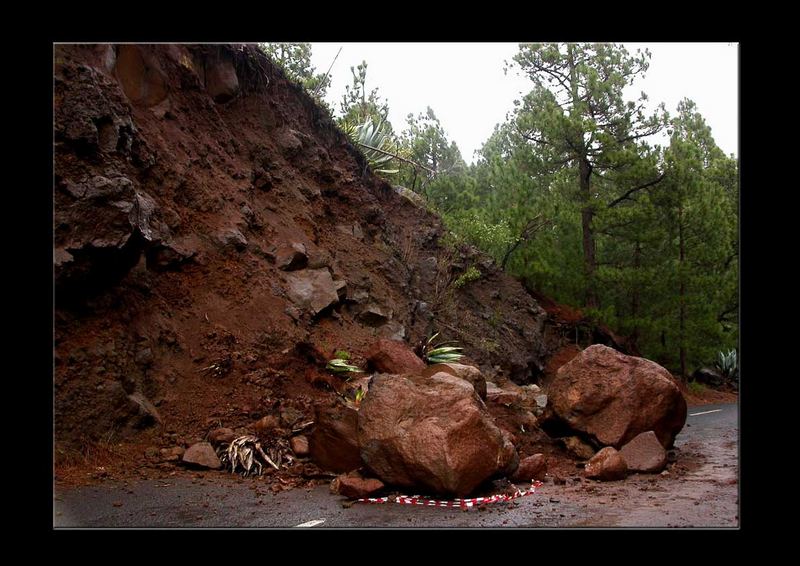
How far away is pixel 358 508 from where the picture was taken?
5895 millimetres

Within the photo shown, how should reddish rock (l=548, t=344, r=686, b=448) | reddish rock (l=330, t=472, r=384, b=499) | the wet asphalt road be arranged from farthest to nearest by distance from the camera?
1. reddish rock (l=548, t=344, r=686, b=448)
2. reddish rock (l=330, t=472, r=384, b=499)
3. the wet asphalt road

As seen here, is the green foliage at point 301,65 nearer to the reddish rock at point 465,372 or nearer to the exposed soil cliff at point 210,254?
the exposed soil cliff at point 210,254

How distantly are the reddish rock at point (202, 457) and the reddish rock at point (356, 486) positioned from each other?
161cm

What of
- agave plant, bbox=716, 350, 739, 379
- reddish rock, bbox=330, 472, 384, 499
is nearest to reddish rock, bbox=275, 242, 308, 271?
reddish rock, bbox=330, 472, 384, 499

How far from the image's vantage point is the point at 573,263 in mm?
20656

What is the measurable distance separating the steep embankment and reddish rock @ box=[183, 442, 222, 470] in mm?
390

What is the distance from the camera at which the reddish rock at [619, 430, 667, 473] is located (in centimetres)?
786

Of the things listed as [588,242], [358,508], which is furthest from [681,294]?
→ [358,508]

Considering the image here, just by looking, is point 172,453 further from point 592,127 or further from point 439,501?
point 592,127

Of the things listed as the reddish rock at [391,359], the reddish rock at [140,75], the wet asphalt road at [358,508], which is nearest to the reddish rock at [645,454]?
the wet asphalt road at [358,508]

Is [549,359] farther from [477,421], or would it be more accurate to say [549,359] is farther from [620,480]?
[477,421]

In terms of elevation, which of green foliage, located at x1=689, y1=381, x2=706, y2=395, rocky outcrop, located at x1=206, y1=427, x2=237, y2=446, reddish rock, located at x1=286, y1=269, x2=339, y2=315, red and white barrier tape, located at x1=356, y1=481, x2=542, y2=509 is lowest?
green foliage, located at x1=689, y1=381, x2=706, y2=395

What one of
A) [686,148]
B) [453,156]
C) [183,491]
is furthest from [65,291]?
[453,156]

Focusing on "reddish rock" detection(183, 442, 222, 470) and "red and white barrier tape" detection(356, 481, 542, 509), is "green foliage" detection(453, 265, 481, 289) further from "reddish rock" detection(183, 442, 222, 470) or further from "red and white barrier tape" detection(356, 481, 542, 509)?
"red and white barrier tape" detection(356, 481, 542, 509)
